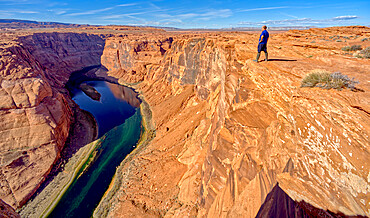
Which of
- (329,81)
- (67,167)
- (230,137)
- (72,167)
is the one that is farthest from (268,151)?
(67,167)

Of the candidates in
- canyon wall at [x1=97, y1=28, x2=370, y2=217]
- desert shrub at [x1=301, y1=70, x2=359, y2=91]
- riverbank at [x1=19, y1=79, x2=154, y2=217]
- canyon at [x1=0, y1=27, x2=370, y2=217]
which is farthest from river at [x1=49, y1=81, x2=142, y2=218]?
desert shrub at [x1=301, y1=70, x2=359, y2=91]

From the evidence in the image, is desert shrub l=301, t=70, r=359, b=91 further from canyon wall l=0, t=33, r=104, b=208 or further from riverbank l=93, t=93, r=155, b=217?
canyon wall l=0, t=33, r=104, b=208

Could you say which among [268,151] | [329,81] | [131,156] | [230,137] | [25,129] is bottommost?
[131,156]

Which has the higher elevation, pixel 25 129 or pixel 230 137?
pixel 230 137

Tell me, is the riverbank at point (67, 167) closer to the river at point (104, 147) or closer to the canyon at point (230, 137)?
the river at point (104, 147)

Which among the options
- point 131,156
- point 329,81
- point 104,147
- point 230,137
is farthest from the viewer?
point 104,147

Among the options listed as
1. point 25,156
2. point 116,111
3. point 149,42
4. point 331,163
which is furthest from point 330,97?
point 149,42

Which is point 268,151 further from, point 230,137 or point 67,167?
point 67,167
